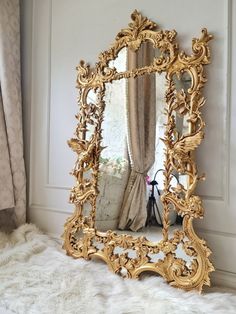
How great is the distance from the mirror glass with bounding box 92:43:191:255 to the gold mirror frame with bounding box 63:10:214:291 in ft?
0.08

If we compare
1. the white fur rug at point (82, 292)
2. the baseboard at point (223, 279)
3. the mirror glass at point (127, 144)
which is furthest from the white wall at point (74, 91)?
the white fur rug at point (82, 292)

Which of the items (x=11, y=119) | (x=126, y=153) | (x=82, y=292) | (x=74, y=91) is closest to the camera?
(x=82, y=292)

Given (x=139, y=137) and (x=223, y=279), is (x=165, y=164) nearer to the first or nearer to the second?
(x=139, y=137)

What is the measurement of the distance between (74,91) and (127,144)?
55 cm

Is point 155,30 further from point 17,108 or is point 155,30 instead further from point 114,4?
point 17,108

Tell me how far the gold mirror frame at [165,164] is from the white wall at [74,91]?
0.26 ft

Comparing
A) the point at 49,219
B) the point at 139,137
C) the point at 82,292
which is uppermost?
the point at 139,137

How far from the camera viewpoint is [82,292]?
120 cm

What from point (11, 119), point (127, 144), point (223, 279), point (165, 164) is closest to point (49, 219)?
point (11, 119)

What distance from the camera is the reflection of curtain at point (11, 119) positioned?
192 cm

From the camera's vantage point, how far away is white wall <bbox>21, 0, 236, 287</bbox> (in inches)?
51.1

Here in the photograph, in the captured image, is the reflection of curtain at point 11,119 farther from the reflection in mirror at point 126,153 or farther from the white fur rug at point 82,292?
the reflection in mirror at point 126,153

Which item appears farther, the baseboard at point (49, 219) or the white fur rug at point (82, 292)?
the baseboard at point (49, 219)

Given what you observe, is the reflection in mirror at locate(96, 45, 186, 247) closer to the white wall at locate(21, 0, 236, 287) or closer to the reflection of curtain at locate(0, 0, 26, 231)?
the white wall at locate(21, 0, 236, 287)
